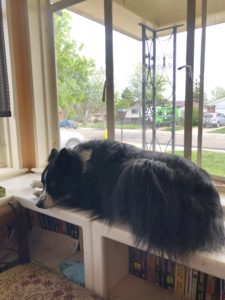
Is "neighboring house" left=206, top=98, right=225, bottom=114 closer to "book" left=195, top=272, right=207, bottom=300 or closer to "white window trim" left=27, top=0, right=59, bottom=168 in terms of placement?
"book" left=195, top=272, right=207, bottom=300

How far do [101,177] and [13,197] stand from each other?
568 mm

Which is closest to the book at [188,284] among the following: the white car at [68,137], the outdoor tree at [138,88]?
the outdoor tree at [138,88]

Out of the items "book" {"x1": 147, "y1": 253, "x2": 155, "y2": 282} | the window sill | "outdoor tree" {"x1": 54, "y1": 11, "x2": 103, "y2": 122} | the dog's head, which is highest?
"outdoor tree" {"x1": 54, "y1": 11, "x2": 103, "y2": 122}

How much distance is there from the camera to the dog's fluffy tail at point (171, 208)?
83 cm

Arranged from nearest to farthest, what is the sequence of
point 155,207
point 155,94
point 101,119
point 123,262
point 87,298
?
point 155,207 < point 87,298 < point 123,262 < point 155,94 < point 101,119

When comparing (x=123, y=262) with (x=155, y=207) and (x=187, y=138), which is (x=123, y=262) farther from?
(x=187, y=138)

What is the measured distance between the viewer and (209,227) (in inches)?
33.3

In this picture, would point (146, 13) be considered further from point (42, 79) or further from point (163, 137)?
point (42, 79)

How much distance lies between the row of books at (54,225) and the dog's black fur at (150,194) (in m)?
0.43

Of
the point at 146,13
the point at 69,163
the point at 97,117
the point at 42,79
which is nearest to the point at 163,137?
the point at 97,117

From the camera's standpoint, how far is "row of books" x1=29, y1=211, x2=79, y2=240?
146 centimetres

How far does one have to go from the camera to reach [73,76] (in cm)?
171

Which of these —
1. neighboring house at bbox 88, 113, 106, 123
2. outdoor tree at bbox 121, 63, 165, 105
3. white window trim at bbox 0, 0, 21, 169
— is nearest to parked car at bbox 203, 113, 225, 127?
outdoor tree at bbox 121, 63, 165, 105

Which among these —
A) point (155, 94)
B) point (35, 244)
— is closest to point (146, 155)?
point (155, 94)
